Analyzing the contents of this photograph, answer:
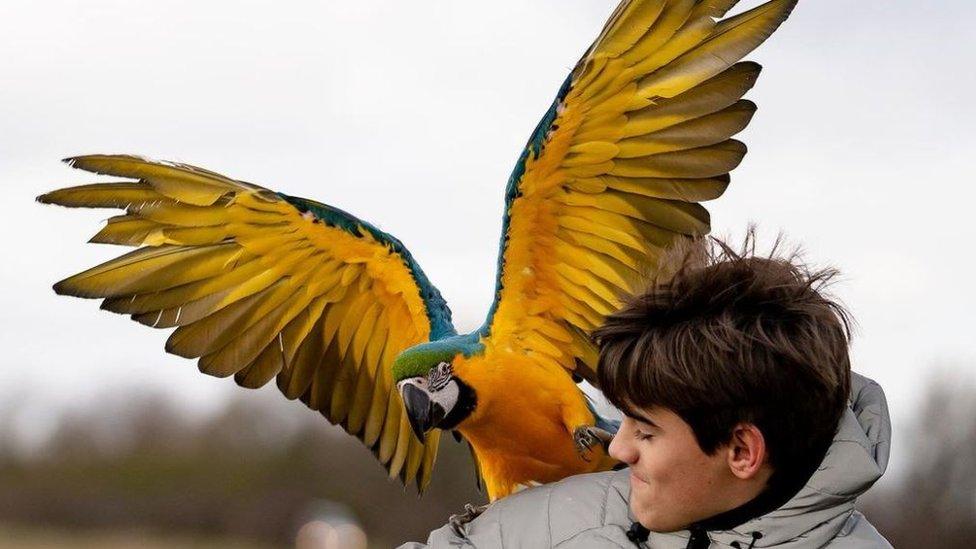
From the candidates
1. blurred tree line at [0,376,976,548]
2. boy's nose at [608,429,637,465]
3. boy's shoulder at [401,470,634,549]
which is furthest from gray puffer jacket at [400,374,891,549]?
blurred tree line at [0,376,976,548]

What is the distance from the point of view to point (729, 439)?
1903mm

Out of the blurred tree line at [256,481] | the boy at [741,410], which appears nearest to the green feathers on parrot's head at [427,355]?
the boy at [741,410]

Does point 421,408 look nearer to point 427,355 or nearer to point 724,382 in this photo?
point 427,355

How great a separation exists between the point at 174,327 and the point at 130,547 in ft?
64.2

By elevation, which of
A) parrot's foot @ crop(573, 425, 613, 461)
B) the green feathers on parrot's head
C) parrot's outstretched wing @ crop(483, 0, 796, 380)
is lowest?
parrot's foot @ crop(573, 425, 613, 461)

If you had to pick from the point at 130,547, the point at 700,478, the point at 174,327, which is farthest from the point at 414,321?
the point at 130,547

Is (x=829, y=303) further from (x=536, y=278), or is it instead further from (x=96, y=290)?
(x=96, y=290)

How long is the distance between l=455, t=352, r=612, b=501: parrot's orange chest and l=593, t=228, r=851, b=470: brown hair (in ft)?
3.79

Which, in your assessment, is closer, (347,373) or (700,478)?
(700,478)

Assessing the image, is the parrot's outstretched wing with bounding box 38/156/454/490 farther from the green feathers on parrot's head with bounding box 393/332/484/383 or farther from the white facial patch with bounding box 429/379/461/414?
the white facial patch with bounding box 429/379/461/414

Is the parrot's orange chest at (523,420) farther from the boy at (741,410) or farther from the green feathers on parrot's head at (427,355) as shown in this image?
the boy at (741,410)

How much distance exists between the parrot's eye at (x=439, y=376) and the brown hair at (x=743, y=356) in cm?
108

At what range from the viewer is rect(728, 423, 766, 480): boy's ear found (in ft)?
6.18

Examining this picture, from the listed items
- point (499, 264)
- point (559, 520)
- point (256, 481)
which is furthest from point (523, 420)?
point (256, 481)
